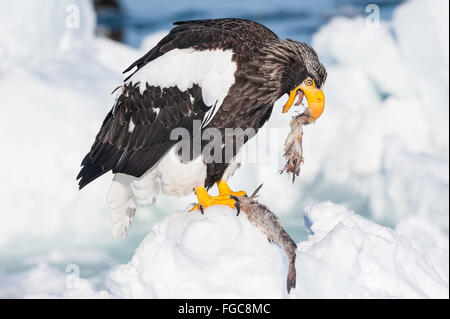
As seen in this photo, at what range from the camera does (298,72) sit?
3830 mm

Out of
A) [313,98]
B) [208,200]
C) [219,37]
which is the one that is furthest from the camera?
[208,200]

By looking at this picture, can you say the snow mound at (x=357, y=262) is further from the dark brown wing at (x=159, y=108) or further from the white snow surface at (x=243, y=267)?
the dark brown wing at (x=159, y=108)

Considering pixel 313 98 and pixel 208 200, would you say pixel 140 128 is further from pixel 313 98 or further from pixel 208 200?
pixel 313 98

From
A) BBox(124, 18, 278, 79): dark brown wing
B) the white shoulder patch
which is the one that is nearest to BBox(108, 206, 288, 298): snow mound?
the white shoulder patch

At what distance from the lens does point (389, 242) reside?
4828 millimetres

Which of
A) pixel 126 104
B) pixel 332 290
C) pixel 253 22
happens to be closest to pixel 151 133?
pixel 126 104

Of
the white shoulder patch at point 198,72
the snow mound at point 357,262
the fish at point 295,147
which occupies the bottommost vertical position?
the snow mound at point 357,262

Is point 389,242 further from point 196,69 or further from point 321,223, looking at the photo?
point 196,69

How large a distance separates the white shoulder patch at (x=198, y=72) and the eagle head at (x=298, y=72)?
31cm

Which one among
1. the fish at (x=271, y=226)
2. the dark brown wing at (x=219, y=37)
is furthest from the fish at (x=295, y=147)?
the dark brown wing at (x=219, y=37)

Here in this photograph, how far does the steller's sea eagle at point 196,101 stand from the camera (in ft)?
12.6

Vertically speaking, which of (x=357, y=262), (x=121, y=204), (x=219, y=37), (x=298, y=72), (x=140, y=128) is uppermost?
(x=219, y=37)

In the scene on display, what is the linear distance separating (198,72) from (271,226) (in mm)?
1210

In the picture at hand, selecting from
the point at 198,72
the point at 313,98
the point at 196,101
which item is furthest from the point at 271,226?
the point at 198,72
